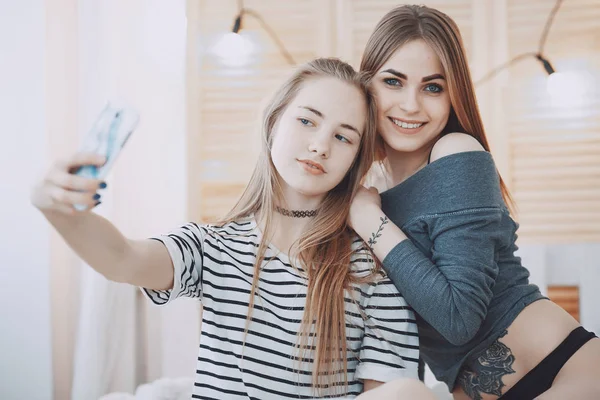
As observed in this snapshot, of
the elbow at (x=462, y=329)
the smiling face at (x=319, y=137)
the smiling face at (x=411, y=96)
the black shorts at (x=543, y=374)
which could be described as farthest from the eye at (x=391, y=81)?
the black shorts at (x=543, y=374)

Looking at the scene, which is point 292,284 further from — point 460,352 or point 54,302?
point 54,302

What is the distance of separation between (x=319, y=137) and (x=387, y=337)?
376mm

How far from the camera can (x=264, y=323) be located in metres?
1.16

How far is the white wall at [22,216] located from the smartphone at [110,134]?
148 cm

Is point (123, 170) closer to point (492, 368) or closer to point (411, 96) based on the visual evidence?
point (411, 96)

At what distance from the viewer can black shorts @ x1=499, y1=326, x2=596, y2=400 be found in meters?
1.22

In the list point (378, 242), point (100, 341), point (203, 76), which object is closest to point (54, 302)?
point (100, 341)

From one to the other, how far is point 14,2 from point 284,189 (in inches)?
56.8

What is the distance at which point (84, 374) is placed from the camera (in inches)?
86.0

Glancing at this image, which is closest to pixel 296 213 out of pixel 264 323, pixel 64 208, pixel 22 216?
pixel 264 323

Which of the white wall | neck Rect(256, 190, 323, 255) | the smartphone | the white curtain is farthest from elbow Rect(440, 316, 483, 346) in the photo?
the white wall

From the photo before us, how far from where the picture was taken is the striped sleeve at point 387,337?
114 cm

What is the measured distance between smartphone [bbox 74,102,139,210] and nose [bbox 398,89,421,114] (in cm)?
61

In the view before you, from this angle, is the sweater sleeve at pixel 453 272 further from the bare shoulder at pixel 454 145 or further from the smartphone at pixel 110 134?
the smartphone at pixel 110 134
